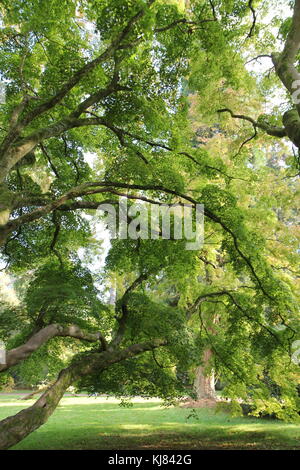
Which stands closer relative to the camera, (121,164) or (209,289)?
(121,164)

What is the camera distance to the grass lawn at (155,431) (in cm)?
988

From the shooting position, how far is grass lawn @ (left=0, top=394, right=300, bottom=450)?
9883mm

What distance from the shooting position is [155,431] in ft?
39.4

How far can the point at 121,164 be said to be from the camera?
26.4 feet

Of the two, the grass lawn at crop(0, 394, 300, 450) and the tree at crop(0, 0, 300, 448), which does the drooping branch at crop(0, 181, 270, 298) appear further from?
the grass lawn at crop(0, 394, 300, 450)

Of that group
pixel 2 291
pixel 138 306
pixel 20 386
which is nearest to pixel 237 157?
pixel 138 306

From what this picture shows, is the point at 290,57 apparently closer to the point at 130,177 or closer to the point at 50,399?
the point at 130,177
